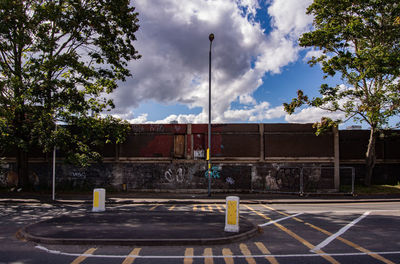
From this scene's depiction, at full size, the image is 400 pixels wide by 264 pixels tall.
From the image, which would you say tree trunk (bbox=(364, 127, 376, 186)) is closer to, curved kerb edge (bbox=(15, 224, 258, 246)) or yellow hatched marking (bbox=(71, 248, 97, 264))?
curved kerb edge (bbox=(15, 224, 258, 246))

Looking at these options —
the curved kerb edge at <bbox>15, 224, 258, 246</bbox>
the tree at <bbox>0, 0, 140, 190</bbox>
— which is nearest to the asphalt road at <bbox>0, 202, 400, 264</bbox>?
the curved kerb edge at <bbox>15, 224, 258, 246</bbox>

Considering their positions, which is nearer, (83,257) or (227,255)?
(83,257)

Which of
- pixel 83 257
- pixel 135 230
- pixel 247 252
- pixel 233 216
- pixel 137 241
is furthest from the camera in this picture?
pixel 135 230

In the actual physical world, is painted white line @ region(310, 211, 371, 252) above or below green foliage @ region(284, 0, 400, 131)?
below

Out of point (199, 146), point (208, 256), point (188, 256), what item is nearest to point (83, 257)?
point (188, 256)

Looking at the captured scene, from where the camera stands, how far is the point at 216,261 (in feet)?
18.1

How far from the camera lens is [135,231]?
760cm

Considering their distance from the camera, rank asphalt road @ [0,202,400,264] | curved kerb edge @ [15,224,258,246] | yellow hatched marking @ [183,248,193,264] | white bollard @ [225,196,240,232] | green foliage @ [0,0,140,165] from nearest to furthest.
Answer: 1. yellow hatched marking @ [183,248,193,264]
2. asphalt road @ [0,202,400,264]
3. curved kerb edge @ [15,224,258,246]
4. white bollard @ [225,196,240,232]
5. green foliage @ [0,0,140,165]

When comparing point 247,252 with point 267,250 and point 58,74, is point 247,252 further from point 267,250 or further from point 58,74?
point 58,74

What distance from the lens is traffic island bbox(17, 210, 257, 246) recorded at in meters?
6.68

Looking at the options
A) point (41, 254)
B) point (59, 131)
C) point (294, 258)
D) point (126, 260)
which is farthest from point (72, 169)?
point (294, 258)

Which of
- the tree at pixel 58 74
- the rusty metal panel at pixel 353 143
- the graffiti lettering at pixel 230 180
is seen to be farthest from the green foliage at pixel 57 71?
the rusty metal panel at pixel 353 143

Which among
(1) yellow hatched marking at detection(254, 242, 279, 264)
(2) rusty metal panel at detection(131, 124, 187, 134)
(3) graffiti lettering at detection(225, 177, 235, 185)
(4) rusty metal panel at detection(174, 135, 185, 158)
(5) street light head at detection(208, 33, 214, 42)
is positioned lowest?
(3) graffiti lettering at detection(225, 177, 235, 185)

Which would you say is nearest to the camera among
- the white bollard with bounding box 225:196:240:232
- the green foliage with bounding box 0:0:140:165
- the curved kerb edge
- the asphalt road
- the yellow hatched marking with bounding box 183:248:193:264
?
the yellow hatched marking with bounding box 183:248:193:264
